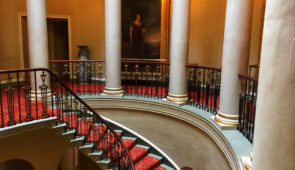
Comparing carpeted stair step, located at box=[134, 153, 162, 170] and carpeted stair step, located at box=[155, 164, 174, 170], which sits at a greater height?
carpeted stair step, located at box=[134, 153, 162, 170]

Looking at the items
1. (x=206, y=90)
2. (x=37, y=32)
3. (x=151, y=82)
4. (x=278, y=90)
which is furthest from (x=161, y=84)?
(x=278, y=90)

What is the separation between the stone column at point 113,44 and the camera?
766 centimetres

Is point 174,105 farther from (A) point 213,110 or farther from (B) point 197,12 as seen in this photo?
(B) point 197,12

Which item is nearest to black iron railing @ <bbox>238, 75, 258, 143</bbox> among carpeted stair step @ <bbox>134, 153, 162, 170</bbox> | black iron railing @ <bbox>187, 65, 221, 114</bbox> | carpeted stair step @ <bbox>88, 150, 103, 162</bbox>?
black iron railing @ <bbox>187, 65, 221, 114</bbox>

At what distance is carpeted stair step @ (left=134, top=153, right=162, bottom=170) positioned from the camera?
6.36 meters

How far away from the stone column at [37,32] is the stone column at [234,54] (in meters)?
4.80

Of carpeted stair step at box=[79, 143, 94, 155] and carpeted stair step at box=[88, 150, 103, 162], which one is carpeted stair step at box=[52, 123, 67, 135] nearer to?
carpeted stair step at box=[79, 143, 94, 155]

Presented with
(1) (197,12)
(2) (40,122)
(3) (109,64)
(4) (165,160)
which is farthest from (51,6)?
(4) (165,160)

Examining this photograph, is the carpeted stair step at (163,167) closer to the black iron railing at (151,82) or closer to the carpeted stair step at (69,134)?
the black iron railing at (151,82)

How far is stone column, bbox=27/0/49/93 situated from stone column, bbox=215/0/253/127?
15.7 ft

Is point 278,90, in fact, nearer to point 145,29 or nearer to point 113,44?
point 113,44

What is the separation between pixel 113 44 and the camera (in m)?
7.75

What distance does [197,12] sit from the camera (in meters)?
9.48

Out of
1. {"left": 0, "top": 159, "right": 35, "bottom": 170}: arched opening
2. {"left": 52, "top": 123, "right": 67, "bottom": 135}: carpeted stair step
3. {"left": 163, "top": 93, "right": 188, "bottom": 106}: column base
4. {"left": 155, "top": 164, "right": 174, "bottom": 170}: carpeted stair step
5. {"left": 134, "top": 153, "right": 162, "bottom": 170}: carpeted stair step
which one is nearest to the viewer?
{"left": 52, "top": 123, "right": 67, "bottom": 135}: carpeted stair step
